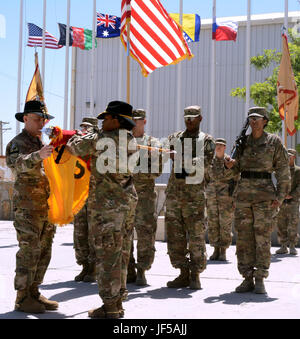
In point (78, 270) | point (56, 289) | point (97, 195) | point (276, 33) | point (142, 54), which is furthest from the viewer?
point (276, 33)

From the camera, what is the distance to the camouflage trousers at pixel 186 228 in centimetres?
685

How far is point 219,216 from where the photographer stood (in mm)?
10297

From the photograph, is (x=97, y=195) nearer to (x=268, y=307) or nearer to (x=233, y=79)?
(x=268, y=307)

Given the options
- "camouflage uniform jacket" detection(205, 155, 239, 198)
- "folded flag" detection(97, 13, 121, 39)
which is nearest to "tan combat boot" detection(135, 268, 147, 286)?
"camouflage uniform jacket" detection(205, 155, 239, 198)

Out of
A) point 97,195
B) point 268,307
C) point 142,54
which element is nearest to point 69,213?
point 97,195

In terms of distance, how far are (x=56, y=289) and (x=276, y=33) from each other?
87.3 feet

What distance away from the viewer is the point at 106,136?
16.9ft

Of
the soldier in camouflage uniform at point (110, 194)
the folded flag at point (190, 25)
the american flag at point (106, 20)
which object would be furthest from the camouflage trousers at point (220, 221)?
the american flag at point (106, 20)

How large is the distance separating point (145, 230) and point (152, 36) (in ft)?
13.4

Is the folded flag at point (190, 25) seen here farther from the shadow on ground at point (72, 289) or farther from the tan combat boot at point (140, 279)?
the shadow on ground at point (72, 289)

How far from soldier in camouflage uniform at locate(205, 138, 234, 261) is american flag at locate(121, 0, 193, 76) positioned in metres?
1.86

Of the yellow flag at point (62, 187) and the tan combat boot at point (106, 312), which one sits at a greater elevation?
the yellow flag at point (62, 187)

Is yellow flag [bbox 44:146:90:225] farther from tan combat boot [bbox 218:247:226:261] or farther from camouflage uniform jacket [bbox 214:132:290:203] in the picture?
tan combat boot [bbox 218:247:226:261]

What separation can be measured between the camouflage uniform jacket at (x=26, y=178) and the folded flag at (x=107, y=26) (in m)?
14.5
